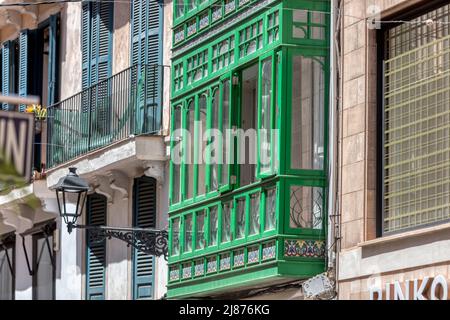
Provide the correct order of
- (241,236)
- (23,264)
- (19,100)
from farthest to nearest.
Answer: (23,264) → (241,236) → (19,100)

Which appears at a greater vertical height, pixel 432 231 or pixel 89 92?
pixel 89 92

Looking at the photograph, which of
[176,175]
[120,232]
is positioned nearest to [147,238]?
[120,232]

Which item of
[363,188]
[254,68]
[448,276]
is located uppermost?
[254,68]

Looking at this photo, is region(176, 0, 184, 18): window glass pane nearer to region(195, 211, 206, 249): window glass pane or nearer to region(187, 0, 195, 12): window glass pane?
region(187, 0, 195, 12): window glass pane

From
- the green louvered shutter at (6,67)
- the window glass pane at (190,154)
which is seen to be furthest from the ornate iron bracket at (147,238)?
the green louvered shutter at (6,67)

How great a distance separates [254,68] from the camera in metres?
16.5

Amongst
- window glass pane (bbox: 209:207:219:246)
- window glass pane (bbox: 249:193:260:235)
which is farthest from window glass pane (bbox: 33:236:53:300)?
→ window glass pane (bbox: 249:193:260:235)

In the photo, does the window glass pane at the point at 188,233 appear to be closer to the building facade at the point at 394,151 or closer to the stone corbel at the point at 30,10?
the building facade at the point at 394,151

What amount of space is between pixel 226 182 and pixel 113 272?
5.19 meters

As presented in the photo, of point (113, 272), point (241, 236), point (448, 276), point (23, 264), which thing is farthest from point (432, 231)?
point (23, 264)

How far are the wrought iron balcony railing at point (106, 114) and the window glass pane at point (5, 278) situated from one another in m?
3.51

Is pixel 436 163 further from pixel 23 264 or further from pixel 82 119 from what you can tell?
pixel 23 264

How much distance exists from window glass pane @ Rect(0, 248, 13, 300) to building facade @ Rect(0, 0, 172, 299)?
0.07ft

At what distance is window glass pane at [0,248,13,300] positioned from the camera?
25641mm
